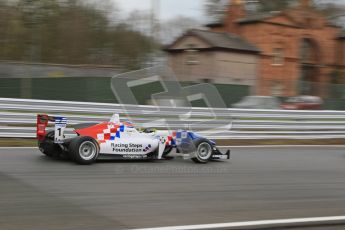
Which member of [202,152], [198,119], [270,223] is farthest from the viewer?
[198,119]

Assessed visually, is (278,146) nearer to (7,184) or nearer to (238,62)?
(7,184)

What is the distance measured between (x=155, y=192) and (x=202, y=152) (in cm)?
281

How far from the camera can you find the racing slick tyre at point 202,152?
9117 millimetres

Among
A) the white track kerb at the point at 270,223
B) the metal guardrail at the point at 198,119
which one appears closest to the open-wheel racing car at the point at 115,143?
the metal guardrail at the point at 198,119

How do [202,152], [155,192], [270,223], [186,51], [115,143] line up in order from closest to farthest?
[270,223] < [155,192] < [115,143] < [202,152] < [186,51]

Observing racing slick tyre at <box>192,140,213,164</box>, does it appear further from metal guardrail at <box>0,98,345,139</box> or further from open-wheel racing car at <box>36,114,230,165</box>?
metal guardrail at <box>0,98,345,139</box>

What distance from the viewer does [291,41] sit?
41312 mm

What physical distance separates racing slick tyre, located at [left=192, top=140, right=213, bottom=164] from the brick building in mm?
26170

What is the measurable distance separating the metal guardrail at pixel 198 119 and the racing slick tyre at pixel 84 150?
379 centimetres

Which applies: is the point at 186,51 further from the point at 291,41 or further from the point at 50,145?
the point at 50,145

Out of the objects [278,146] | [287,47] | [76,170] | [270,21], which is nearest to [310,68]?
[287,47]

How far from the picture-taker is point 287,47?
1620 inches

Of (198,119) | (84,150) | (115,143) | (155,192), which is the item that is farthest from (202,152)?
(198,119)

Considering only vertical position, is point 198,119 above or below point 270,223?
above
